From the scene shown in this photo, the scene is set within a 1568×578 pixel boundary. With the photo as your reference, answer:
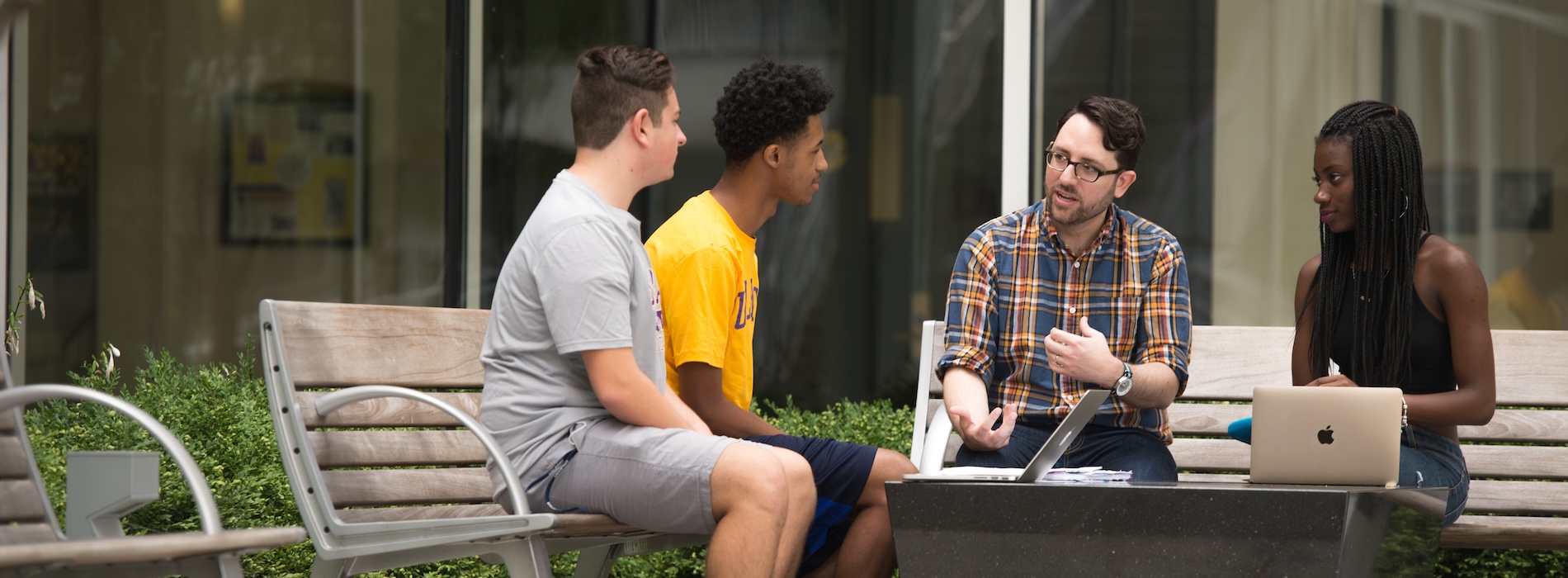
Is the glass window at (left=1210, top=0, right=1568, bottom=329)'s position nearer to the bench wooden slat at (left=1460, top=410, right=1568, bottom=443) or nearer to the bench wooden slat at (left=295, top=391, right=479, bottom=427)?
the bench wooden slat at (left=1460, top=410, right=1568, bottom=443)

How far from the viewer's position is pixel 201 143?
7.54m

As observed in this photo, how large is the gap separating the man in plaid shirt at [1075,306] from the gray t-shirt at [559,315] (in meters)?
0.88

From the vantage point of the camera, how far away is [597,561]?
11.6 ft

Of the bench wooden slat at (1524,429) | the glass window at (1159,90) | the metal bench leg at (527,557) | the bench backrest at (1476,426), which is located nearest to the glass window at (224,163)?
the glass window at (1159,90)

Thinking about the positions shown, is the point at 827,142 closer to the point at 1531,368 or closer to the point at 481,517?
the point at 1531,368

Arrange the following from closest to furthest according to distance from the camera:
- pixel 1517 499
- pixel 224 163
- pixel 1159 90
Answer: pixel 1517 499 < pixel 1159 90 < pixel 224 163

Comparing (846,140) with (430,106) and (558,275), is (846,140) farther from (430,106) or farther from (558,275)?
(558,275)

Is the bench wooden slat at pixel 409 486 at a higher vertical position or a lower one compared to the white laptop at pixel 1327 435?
lower

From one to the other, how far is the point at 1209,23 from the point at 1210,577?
4206 mm

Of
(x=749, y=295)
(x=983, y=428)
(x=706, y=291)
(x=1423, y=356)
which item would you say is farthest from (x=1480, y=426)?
(x=706, y=291)

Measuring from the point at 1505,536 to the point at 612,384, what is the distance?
2.12 m

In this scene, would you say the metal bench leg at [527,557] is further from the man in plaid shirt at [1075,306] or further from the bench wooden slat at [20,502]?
the man in plaid shirt at [1075,306]

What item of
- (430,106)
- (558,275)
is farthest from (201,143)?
(558,275)

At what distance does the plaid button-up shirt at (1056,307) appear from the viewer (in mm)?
3662
